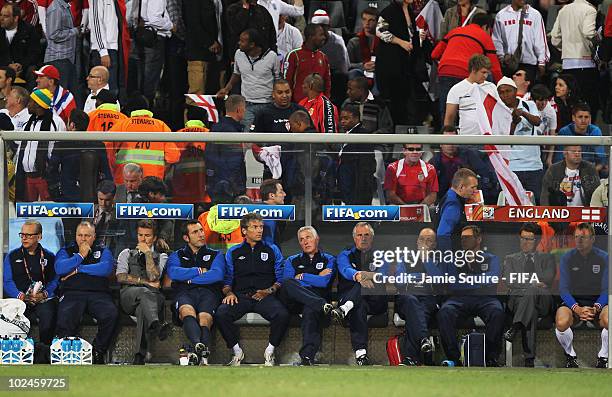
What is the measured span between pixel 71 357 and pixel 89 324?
0.90 ft

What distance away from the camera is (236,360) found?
1019cm

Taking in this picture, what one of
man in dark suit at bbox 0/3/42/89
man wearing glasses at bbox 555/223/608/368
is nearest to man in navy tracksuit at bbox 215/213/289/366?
man wearing glasses at bbox 555/223/608/368

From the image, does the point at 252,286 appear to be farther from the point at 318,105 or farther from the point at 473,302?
the point at 318,105

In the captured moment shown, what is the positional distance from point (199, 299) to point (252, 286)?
395 millimetres

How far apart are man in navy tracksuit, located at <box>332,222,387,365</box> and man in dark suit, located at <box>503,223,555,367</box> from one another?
3.11 ft

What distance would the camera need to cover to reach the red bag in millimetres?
10195

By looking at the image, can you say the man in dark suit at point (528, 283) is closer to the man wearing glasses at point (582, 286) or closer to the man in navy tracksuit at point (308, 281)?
the man wearing glasses at point (582, 286)

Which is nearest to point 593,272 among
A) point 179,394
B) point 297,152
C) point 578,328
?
point 578,328

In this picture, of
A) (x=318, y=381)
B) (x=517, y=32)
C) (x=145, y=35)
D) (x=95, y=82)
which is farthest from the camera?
(x=517, y=32)

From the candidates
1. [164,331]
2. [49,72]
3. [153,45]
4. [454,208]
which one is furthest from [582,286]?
[153,45]

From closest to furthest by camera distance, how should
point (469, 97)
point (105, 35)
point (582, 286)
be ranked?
point (582, 286) → point (469, 97) → point (105, 35)

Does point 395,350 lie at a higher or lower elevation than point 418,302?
lower

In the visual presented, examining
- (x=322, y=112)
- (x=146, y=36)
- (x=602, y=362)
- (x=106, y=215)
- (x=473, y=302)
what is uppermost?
(x=146, y=36)

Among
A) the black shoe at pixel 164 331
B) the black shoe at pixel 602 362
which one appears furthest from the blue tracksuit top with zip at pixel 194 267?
the black shoe at pixel 602 362
